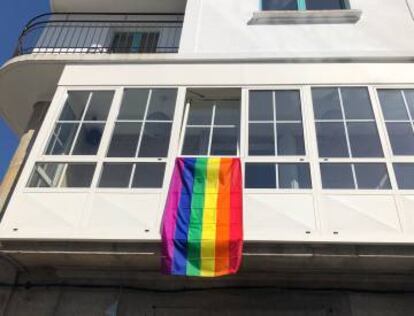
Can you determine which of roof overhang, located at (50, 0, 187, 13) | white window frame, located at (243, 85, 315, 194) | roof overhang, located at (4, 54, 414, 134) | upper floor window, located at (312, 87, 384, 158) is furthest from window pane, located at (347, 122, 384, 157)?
roof overhang, located at (50, 0, 187, 13)

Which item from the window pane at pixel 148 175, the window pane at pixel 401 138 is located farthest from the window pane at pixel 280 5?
the window pane at pixel 148 175

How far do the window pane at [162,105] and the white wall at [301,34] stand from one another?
133cm

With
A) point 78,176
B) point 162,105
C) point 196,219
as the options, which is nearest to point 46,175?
point 78,176

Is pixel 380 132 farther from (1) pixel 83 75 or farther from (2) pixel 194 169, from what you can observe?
(1) pixel 83 75

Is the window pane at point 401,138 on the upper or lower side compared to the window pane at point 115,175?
upper

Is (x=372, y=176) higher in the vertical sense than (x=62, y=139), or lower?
lower

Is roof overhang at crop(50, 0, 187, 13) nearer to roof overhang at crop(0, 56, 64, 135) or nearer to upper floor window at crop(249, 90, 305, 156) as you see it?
roof overhang at crop(0, 56, 64, 135)

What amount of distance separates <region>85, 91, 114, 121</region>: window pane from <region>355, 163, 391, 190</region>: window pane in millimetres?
4107

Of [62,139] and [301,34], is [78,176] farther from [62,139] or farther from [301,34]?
[301,34]

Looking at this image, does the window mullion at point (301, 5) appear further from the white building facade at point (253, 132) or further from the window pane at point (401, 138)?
the window pane at point (401, 138)

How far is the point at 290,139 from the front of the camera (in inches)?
243

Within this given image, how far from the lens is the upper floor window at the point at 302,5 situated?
8836mm

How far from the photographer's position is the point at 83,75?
723cm

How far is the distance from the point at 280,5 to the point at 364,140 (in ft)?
14.2
